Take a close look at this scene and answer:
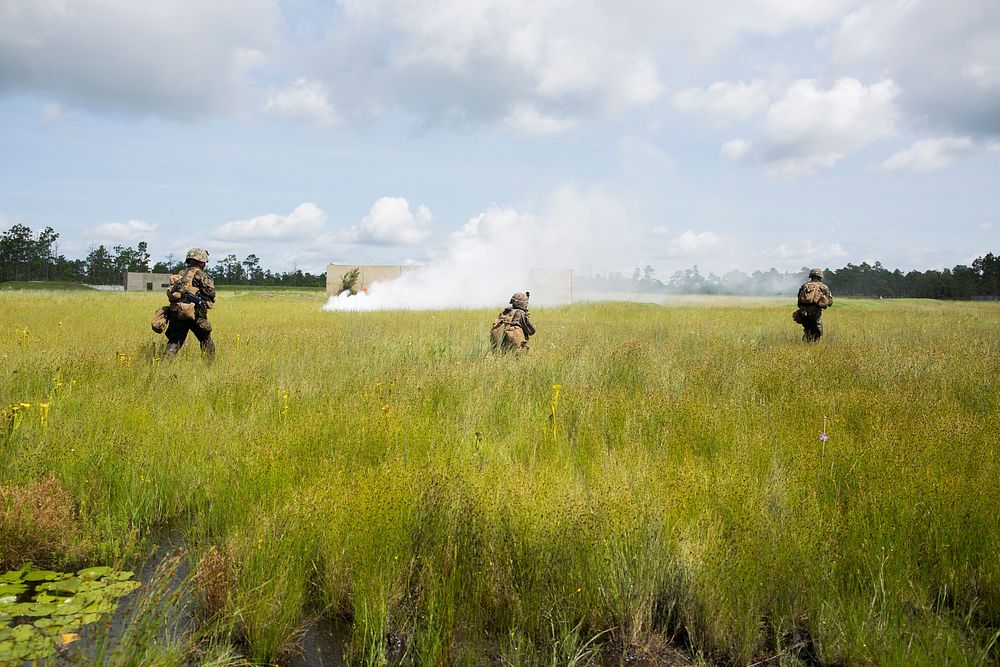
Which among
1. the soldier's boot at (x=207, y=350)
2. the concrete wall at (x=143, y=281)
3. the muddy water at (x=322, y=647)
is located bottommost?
the muddy water at (x=322, y=647)

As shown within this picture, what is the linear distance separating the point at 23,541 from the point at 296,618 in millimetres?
1677

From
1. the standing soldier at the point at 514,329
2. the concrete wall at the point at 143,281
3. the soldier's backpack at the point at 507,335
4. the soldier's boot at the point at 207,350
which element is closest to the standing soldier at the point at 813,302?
the standing soldier at the point at 514,329

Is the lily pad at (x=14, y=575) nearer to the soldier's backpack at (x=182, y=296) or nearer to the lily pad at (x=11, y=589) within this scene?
the lily pad at (x=11, y=589)

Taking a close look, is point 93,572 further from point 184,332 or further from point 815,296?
point 815,296

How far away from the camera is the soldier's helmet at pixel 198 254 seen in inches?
368

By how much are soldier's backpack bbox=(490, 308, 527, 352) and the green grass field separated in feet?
9.00

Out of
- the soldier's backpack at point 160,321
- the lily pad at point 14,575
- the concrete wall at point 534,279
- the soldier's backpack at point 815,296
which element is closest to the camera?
the lily pad at point 14,575

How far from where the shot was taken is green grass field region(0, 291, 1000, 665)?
2.76 m

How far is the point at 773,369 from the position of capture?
846 cm

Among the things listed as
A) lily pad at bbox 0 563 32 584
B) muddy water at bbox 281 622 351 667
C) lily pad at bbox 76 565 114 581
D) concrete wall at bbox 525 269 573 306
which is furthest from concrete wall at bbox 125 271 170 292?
muddy water at bbox 281 622 351 667

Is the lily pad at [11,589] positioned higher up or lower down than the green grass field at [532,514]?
lower down

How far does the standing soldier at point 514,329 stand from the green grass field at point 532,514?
2755 millimetres

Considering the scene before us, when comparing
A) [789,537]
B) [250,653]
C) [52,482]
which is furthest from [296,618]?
[789,537]

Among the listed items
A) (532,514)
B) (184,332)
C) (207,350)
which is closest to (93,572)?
(532,514)
